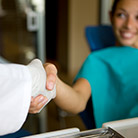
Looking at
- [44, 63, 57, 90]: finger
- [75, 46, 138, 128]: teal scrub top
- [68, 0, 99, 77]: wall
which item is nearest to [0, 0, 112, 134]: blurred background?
[68, 0, 99, 77]: wall

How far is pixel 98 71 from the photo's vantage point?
1.09 metres

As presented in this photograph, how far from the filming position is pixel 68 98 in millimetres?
876

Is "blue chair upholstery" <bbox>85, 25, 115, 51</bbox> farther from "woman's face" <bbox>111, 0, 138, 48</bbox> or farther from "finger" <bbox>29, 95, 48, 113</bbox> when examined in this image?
"finger" <bbox>29, 95, 48, 113</bbox>

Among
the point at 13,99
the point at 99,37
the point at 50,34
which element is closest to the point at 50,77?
the point at 13,99

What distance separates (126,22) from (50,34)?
10.7ft

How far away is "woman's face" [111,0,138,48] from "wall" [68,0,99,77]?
2.04 meters

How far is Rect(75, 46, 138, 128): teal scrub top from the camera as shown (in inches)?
40.8

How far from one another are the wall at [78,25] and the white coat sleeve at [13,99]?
2754 mm

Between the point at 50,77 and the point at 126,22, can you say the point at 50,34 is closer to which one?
the point at 126,22

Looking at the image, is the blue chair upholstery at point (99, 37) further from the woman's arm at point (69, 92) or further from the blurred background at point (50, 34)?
the blurred background at point (50, 34)

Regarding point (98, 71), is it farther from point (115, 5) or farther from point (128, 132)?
point (128, 132)

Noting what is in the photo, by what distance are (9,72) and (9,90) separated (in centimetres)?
5

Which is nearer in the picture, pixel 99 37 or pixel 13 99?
pixel 13 99

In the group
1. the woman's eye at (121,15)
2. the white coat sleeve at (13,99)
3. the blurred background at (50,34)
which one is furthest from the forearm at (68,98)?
the blurred background at (50,34)
